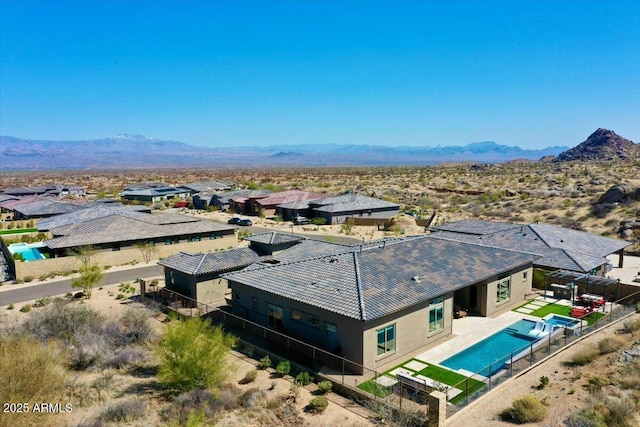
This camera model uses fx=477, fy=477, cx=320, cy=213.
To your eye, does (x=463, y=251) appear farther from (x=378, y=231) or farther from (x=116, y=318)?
(x=378, y=231)

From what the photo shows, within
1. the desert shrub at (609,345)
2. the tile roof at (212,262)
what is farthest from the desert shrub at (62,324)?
the desert shrub at (609,345)

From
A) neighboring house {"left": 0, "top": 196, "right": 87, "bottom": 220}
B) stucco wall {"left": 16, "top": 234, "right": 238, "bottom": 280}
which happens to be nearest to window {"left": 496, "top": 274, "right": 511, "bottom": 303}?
stucco wall {"left": 16, "top": 234, "right": 238, "bottom": 280}

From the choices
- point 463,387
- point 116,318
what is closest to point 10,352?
A: point 116,318

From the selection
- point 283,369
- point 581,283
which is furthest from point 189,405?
point 581,283

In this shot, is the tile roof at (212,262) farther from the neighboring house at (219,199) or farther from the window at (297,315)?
the neighboring house at (219,199)

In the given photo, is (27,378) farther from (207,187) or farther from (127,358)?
(207,187)

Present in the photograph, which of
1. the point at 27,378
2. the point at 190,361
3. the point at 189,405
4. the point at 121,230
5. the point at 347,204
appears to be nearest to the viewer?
the point at 27,378
